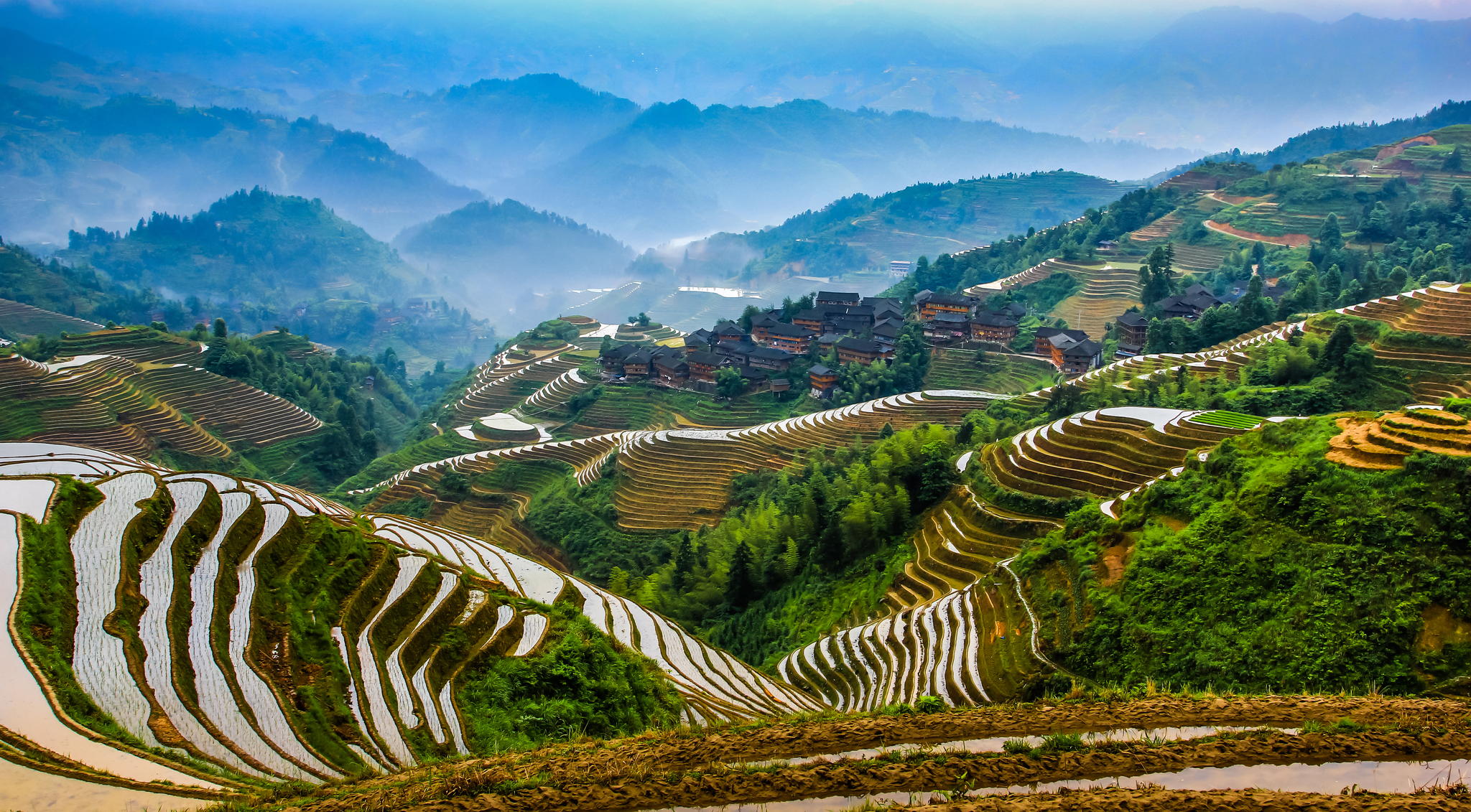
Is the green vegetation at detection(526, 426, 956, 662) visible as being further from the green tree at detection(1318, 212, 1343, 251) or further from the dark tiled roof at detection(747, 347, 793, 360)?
the green tree at detection(1318, 212, 1343, 251)

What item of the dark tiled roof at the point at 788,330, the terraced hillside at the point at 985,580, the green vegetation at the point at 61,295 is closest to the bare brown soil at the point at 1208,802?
the terraced hillside at the point at 985,580

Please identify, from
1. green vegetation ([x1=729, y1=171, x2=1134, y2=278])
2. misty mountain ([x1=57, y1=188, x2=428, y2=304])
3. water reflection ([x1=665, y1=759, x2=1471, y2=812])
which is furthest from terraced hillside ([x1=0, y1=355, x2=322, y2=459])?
green vegetation ([x1=729, y1=171, x2=1134, y2=278])

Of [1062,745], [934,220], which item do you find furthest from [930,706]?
[934,220]

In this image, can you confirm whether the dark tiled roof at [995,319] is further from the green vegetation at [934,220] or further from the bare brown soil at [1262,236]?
the green vegetation at [934,220]

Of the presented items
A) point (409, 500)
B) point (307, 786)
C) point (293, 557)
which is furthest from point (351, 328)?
point (307, 786)

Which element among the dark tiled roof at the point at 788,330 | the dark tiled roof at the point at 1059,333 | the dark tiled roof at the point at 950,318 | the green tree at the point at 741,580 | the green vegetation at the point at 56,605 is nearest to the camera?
the green vegetation at the point at 56,605

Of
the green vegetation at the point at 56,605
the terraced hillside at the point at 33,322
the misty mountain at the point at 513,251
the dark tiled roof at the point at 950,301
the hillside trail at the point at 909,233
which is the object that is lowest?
the green vegetation at the point at 56,605
